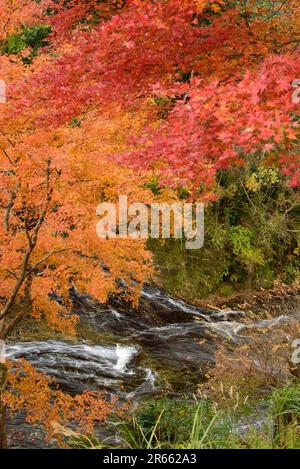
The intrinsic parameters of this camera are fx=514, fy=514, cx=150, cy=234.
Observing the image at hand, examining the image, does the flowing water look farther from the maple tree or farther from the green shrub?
the green shrub

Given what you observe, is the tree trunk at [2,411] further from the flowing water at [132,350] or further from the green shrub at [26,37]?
the green shrub at [26,37]

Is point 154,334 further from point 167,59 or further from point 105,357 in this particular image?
point 167,59

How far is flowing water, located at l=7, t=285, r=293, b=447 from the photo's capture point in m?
11.3

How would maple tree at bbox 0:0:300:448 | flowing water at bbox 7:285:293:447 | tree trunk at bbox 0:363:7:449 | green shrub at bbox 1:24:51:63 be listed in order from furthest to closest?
green shrub at bbox 1:24:51:63
flowing water at bbox 7:285:293:447
tree trunk at bbox 0:363:7:449
maple tree at bbox 0:0:300:448

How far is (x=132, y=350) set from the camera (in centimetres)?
1328

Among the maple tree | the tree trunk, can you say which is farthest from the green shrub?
the tree trunk

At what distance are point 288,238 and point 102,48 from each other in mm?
15960

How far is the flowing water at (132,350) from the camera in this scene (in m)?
11.3

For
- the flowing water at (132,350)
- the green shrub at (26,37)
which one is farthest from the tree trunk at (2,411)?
the green shrub at (26,37)

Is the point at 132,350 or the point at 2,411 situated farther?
the point at 132,350

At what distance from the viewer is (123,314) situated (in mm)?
15414

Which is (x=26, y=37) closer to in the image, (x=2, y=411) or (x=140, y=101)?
(x=140, y=101)

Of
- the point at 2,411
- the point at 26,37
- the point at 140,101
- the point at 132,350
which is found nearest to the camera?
the point at 140,101

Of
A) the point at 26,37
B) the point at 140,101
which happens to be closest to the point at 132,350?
the point at 140,101
